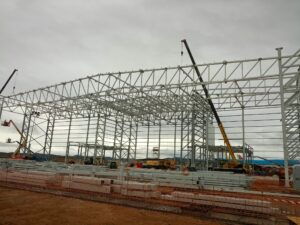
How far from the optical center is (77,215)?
827 centimetres

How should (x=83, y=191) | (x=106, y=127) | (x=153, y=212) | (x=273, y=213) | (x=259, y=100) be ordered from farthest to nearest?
1. (x=106, y=127)
2. (x=259, y=100)
3. (x=83, y=191)
4. (x=153, y=212)
5. (x=273, y=213)

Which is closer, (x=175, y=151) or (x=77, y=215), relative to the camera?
(x=77, y=215)

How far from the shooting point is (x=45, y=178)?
15148 mm

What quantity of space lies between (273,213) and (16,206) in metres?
8.51

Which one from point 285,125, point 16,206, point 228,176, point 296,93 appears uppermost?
point 296,93

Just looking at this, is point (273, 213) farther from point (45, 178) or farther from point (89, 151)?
point (89, 151)

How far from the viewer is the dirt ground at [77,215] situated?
24.9 ft

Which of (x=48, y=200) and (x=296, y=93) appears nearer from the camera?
(x=48, y=200)

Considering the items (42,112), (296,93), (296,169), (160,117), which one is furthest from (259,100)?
(42,112)

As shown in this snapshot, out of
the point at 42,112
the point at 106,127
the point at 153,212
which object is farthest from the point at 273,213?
the point at 42,112

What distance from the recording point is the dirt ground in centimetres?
760

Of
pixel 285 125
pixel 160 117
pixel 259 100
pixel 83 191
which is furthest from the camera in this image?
pixel 160 117

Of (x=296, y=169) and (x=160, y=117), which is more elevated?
(x=160, y=117)

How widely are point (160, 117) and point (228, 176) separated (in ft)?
65.5
